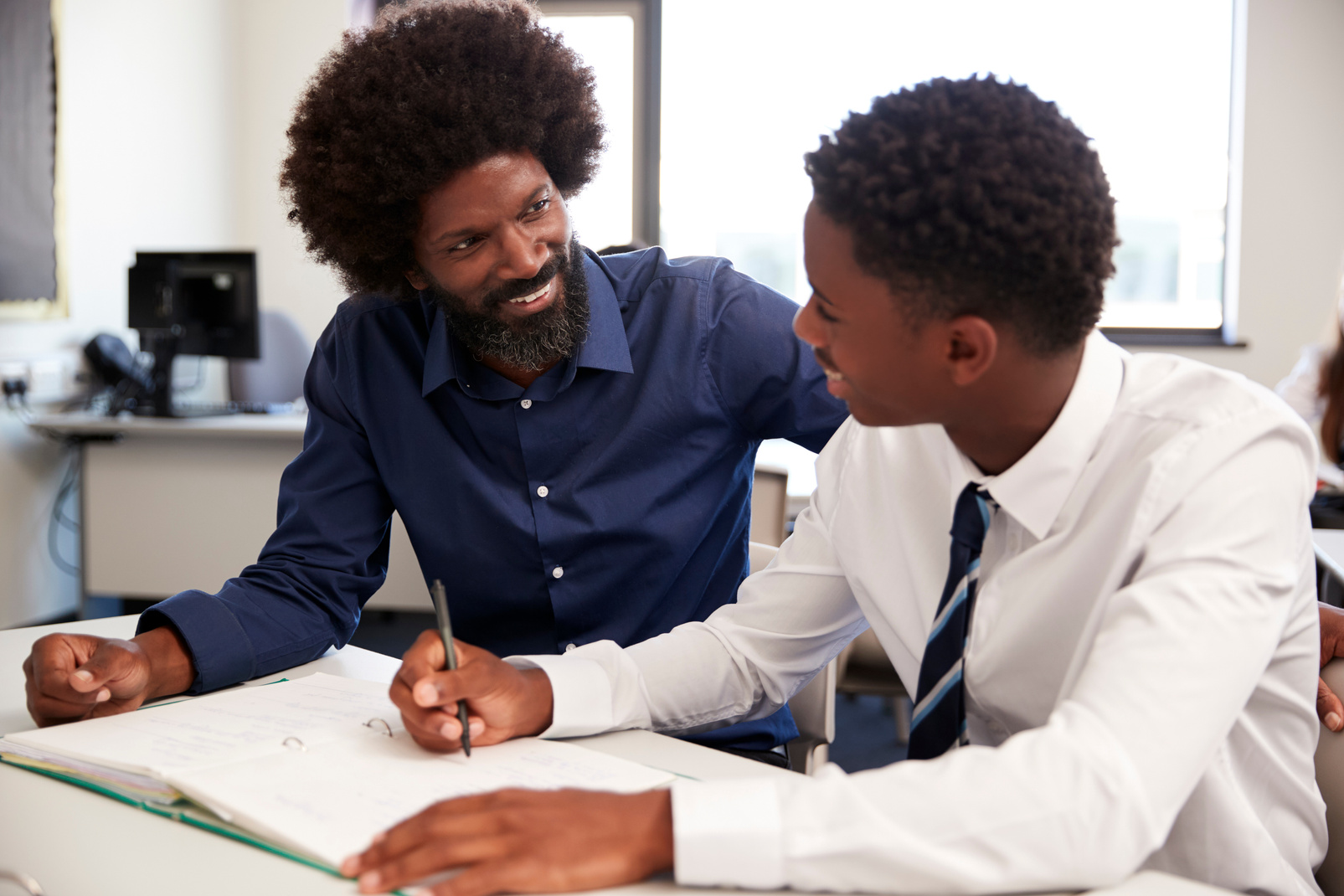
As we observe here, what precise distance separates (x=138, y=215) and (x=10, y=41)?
89cm

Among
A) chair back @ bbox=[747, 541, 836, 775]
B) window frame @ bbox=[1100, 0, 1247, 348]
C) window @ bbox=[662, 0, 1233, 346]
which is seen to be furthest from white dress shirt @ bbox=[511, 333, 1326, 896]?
window frame @ bbox=[1100, 0, 1247, 348]

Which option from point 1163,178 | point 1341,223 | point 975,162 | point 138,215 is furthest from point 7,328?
point 1341,223

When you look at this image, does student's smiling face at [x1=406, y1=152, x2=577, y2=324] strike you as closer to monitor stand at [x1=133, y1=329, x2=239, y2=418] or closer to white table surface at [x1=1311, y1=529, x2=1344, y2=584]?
white table surface at [x1=1311, y1=529, x2=1344, y2=584]

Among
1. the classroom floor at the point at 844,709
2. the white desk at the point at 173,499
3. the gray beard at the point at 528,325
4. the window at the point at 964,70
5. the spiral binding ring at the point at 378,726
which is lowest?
the classroom floor at the point at 844,709

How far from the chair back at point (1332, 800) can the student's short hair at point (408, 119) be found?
1137 millimetres

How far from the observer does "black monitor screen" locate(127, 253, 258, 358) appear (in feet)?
12.2

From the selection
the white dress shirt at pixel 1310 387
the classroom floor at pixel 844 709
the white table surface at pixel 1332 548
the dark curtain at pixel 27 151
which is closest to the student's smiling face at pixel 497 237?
the classroom floor at pixel 844 709

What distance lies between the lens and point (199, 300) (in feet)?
12.3

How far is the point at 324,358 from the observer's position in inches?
57.1

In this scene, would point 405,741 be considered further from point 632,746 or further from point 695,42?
point 695,42

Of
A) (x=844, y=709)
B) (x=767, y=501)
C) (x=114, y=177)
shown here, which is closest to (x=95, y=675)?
(x=767, y=501)

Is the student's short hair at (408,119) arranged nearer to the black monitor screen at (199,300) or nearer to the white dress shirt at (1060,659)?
the white dress shirt at (1060,659)

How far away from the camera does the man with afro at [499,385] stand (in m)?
1.36

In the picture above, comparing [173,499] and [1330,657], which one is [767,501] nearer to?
[1330,657]
